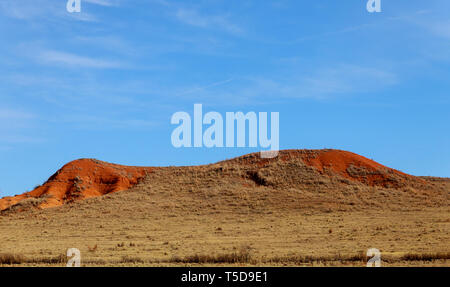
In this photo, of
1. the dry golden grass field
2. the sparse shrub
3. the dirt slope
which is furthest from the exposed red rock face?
the sparse shrub

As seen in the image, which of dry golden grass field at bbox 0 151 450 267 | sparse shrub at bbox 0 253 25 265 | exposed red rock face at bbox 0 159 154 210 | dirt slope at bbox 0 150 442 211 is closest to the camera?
sparse shrub at bbox 0 253 25 265

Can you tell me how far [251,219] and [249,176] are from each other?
16.7 metres

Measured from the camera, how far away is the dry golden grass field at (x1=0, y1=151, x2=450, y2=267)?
24844mm

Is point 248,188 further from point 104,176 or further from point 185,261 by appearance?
point 185,261

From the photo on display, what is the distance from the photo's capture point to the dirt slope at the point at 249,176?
202 feet

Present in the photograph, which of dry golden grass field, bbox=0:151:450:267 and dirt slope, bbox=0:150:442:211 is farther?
dirt slope, bbox=0:150:442:211

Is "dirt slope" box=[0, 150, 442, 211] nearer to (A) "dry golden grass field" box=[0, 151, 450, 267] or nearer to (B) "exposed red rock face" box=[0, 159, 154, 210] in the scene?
(B) "exposed red rock face" box=[0, 159, 154, 210]

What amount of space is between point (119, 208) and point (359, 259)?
3725cm

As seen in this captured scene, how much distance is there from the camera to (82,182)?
217ft

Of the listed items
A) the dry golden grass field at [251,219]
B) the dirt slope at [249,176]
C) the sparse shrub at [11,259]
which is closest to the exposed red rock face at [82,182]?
the dirt slope at [249,176]

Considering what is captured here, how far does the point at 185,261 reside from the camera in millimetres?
23125

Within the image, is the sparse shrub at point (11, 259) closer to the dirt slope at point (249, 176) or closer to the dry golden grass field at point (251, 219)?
the dry golden grass field at point (251, 219)

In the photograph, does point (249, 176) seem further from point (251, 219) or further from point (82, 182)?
point (82, 182)
